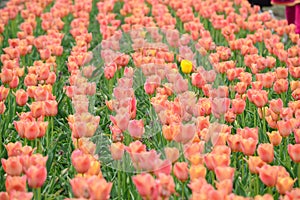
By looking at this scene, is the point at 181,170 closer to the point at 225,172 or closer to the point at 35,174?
the point at 225,172

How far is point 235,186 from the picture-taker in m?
2.62

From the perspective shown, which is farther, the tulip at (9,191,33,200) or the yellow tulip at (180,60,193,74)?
the yellow tulip at (180,60,193,74)

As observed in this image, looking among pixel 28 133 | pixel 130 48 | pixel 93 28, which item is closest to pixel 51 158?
pixel 28 133

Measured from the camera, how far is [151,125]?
3.42m

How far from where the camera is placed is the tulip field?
227 centimetres

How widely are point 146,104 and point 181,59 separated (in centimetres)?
88

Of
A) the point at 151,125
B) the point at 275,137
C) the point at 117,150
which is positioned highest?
the point at 117,150

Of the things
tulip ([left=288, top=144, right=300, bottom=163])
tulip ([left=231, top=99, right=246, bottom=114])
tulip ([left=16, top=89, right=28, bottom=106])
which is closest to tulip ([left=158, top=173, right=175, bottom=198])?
tulip ([left=288, top=144, right=300, bottom=163])

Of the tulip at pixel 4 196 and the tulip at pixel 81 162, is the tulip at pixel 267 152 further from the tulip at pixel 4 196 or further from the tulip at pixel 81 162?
Answer: the tulip at pixel 4 196

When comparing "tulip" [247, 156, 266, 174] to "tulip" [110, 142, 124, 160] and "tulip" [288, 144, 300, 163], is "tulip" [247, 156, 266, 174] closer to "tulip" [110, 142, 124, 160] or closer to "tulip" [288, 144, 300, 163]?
"tulip" [288, 144, 300, 163]

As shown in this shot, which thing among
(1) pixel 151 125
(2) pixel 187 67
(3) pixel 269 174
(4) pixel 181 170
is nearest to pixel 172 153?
(4) pixel 181 170

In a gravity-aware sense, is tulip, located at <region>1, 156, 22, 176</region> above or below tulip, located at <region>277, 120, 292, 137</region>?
above

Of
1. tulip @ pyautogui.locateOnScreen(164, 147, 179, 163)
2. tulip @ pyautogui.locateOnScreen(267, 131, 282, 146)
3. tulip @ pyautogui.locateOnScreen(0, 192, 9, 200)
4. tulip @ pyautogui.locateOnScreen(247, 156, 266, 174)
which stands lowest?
tulip @ pyautogui.locateOnScreen(267, 131, 282, 146)

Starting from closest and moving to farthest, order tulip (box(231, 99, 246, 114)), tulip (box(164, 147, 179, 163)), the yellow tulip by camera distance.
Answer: tulip (box(164, 147, 179, 163))
tulip (box(231, 99, 246, 114))
the yellow tulip
